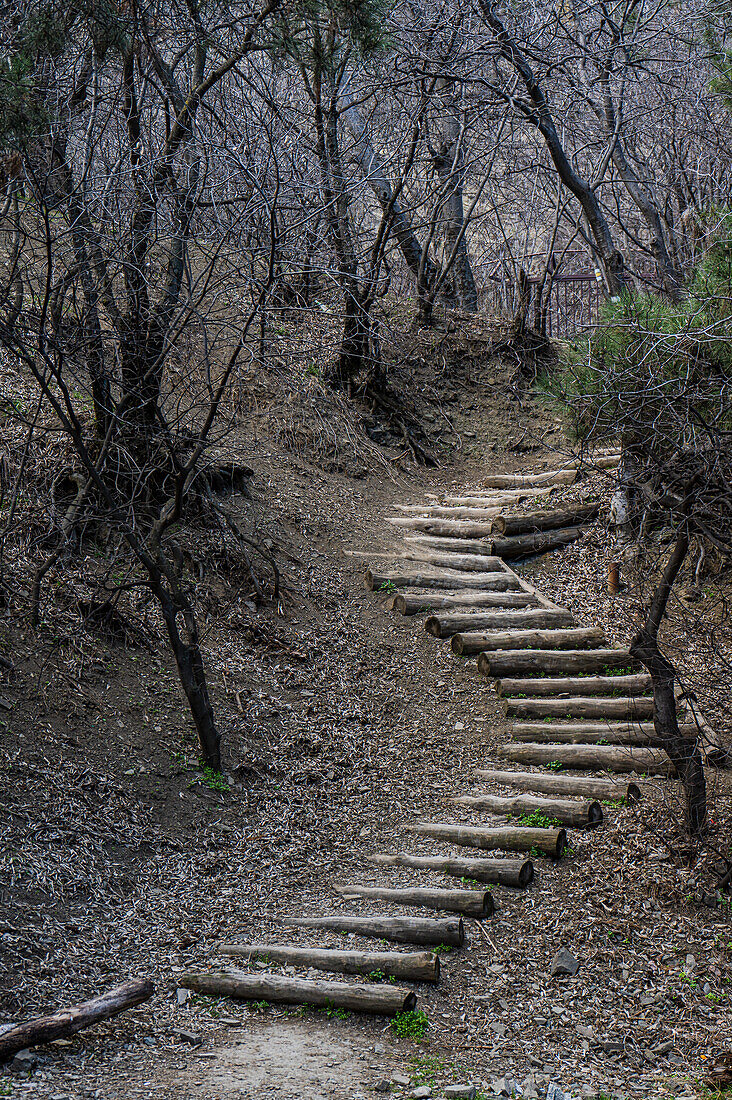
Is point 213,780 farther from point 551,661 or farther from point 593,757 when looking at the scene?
point 551,661

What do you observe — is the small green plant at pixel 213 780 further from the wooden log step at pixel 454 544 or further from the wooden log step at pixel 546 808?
the wooden log step at pixel 454 544

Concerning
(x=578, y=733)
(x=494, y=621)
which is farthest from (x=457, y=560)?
(x=578, y=733)

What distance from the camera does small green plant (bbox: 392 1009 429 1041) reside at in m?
3.91

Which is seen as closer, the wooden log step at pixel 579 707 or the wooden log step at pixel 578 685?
the wooden log step at pixel 579 707

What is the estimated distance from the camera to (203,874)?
17.2 ft

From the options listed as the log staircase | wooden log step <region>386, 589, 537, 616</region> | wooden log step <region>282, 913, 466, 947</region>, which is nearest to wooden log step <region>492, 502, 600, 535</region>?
the log staircase

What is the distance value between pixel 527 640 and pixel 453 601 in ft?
3.05

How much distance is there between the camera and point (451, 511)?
1015cm

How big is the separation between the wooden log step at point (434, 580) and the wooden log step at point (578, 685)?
1.63m

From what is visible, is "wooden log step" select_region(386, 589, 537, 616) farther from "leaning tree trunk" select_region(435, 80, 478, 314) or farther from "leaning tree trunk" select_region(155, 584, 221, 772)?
"leaning tree trunk" select_region(435, 80, 478, 314)

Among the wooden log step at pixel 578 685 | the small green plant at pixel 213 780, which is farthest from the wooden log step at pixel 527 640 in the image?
the small green plant at pixel 213 780

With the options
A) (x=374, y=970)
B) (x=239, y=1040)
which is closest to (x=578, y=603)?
(x=374, y=970)

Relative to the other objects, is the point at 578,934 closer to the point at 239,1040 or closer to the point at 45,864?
the point at 239,1040

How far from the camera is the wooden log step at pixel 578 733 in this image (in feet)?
20.2
